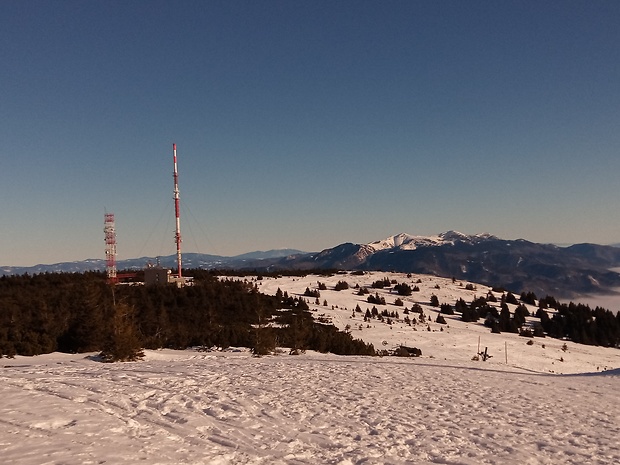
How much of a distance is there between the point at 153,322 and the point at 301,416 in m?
21.3

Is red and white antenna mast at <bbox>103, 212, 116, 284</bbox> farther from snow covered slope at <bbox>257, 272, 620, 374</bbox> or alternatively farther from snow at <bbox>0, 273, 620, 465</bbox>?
snow at <bbox>0, 273, 620, 465</bbox>

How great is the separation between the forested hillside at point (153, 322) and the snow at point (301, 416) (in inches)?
251

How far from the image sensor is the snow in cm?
717

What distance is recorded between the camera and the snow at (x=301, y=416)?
7.17 meters

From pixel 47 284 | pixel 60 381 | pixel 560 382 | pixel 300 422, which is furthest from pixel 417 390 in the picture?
pixel 47 284

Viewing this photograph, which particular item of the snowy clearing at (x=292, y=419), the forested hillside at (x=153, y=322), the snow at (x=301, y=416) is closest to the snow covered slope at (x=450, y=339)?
the forested hillside at (x=153, y=322)

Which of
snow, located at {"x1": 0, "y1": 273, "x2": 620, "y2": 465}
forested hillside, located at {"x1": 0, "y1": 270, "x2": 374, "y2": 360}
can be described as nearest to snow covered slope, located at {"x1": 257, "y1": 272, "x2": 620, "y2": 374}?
forested hillside, located at {"x1": 0, "y1": 270, "x2": 374, "y2": 360}

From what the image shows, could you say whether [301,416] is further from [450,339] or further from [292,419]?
[450,339]

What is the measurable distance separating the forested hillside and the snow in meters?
6.39

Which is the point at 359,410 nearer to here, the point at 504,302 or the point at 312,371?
the point at 312,371

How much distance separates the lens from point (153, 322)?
28.3 metres

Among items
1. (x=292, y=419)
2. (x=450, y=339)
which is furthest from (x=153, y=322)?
(x=292, y=419)

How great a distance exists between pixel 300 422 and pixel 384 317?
102 feet

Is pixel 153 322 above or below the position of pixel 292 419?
below
